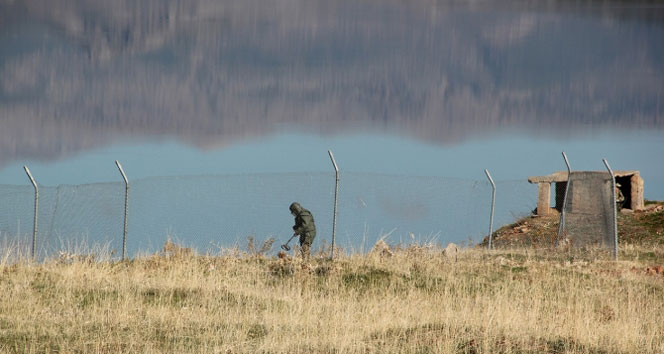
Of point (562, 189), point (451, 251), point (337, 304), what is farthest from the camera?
point (562, 189)

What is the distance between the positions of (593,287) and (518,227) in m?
12.3

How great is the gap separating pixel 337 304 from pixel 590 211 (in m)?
9.33

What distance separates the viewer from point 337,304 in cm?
1041

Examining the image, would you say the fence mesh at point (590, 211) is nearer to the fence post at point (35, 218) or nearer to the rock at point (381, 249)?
the rock at point (381, 249)

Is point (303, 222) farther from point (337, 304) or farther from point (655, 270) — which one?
point (655, 270)

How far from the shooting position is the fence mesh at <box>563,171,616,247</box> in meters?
17.2

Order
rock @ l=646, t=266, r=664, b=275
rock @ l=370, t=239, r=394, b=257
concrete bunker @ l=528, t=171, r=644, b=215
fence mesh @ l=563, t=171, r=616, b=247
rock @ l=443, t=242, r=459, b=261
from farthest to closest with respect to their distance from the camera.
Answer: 1. concrete bunker @ l=528, t=171, r=644, b=215
2. fence mesh @ l=563, t=171, r=616, b=247
3. rock @ l=443, t=242, r=459, b=261
4. rock @ l=370, t=239, r=394, b=257
5. rock @ l=646, t=266, r=664, b=275

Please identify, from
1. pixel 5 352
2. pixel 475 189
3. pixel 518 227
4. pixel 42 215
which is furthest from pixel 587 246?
pixel 5 352

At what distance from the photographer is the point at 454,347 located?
8.11 metres

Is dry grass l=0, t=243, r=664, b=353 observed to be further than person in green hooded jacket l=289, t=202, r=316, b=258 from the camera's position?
No

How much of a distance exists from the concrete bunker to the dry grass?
10.7 meters

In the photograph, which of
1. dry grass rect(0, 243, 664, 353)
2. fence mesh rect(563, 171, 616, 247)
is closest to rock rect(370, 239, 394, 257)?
dry grass rect(0, 243, 664, 353)

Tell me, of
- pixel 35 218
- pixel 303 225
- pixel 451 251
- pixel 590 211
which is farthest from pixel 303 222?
pixel 590 211

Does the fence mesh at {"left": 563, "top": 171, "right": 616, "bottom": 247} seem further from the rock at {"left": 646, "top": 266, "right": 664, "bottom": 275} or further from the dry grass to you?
the rock at {"left": 646, "top": 266, "right": 664, "bottom": 275}
